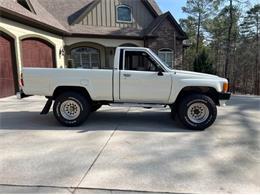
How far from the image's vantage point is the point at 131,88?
6.41m

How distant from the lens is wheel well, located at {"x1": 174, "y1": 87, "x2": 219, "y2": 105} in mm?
6395

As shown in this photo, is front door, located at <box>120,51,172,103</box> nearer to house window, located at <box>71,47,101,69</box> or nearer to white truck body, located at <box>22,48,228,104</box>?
white truck body, located at <box>22,48,228,104</box>

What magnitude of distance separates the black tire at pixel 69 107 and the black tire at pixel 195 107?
232 centimetres

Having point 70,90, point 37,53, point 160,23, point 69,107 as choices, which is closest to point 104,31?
point 160,23

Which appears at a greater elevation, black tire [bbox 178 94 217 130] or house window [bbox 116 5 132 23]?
house window [bbox 116 5 132 23]

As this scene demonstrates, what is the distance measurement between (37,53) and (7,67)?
2890 mm

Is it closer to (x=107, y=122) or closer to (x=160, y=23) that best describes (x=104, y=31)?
(x=160, y=23)

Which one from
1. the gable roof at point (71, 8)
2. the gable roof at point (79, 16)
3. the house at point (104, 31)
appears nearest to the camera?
the house at point (104, 31)

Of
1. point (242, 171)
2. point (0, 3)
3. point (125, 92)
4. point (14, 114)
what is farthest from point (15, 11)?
point (242, 171)

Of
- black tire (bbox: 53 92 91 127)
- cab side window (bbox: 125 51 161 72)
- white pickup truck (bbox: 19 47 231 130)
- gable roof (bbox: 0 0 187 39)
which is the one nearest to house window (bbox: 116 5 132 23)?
gable roof (bbox: 0 0 187 39)

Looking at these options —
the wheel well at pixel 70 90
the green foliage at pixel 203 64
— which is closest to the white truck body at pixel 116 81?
the wheel well at pixel 70 90

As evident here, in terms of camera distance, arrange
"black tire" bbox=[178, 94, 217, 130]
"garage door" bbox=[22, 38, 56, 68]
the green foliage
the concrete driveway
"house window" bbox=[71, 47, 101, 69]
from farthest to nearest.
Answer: the green foliage
"house window" bbox=[71, 47, 101, 69]
"garage door" bbox=[22, 38, 56, 68]
"black tire" bbox=[178, 94, 217, 130]
the concrete driveway

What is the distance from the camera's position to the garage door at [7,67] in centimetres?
1127

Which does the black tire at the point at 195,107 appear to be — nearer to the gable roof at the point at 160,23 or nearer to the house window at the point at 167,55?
the gable roof at the point at 160,23
